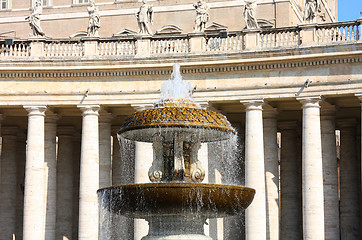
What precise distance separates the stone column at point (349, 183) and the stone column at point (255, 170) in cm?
785

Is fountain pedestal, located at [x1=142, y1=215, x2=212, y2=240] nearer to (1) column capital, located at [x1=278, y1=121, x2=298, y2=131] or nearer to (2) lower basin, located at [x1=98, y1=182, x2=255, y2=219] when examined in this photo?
(2) lower basin, located at [x1=98, y1=182, x2=255, y2=219]

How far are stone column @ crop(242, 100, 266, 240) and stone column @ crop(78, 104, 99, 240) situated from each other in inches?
385

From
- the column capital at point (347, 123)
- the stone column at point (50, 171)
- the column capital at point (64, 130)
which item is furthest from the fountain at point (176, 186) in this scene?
the column capital at point (64, 130)

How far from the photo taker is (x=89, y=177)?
51.1m

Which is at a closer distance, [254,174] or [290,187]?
[254,174]

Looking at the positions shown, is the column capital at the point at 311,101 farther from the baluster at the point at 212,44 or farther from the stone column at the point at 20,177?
the stone column at the point at 20,177

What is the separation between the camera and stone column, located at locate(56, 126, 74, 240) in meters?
58.8

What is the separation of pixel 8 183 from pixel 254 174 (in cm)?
A: 2012

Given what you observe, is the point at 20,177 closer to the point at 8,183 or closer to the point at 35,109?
the point at 8,183

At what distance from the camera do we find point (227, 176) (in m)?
54.2

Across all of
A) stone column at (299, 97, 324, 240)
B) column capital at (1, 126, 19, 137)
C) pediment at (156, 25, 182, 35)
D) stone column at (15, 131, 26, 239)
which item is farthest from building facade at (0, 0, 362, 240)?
pediment at (156, 25, 182, 35)

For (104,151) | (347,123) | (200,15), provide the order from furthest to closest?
(347,123) < (104,151) < (200,15)

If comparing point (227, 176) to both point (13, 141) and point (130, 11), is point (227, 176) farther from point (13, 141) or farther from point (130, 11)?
point (130, 11)

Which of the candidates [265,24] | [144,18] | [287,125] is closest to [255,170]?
[287,125]
